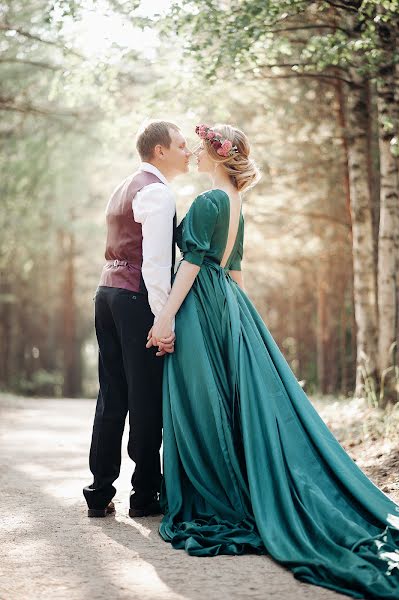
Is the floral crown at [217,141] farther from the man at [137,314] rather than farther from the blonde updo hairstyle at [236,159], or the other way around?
the man at [137,314]

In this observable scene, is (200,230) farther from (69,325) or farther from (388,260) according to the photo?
(69,325)

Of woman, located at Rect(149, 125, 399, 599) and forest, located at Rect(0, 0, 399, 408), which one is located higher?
forest, located at Rect(0, 0, 399, 408)

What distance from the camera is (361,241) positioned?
8.41 meters

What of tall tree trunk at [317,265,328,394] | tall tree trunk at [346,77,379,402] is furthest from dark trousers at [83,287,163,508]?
tall tree trunk at [317,265,328,394]

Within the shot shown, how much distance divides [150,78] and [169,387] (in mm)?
8902

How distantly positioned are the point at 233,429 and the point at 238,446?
0.09 meters

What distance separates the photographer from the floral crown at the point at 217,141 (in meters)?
4.21

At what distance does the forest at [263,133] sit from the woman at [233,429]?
2381 millimetres

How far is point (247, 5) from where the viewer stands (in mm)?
6336

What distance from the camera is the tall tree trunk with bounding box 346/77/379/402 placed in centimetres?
824

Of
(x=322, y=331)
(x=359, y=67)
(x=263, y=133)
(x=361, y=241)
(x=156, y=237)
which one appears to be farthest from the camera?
(x=322, y=331)

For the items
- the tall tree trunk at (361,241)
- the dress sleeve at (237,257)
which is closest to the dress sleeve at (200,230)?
the dress sleeve at (237,257)

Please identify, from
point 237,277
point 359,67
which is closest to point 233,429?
point 237,277

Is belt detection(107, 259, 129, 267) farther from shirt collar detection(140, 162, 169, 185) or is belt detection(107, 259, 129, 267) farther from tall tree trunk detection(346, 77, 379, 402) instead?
tall tree trunk detection(346, 77, 379, 402)
